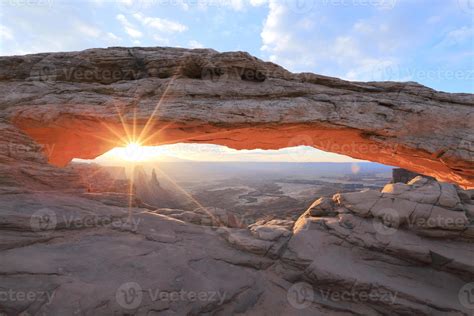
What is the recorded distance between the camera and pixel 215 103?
13.7 m

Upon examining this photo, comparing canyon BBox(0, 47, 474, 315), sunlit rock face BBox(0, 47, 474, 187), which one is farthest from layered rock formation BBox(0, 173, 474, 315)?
sunlit rock face BBox(0, 47, 474, 187)

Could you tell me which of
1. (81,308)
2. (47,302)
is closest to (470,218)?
(81,308)

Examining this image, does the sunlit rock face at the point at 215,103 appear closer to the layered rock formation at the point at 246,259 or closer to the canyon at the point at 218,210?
the canyon at the point at 218,210

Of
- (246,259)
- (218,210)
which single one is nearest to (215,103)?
(218,210)

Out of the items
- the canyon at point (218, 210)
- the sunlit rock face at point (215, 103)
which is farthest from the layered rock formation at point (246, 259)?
the sunlit rock face at point (215, 103)

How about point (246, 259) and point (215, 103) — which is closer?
point (246, 259)

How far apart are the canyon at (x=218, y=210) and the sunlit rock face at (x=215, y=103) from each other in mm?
90

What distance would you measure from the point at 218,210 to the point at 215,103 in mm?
6225

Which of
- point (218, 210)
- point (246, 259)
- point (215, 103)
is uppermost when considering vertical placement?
point (215, 103)

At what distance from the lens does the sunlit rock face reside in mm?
13180

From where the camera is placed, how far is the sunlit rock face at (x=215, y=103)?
1318 cm

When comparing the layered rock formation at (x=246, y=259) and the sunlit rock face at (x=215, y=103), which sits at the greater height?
the sunlit rock face at (x=215, y=103)

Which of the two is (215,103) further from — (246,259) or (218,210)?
(246,259)

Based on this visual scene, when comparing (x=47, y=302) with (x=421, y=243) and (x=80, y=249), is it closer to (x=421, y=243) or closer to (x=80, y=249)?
(x=80, y=249)
